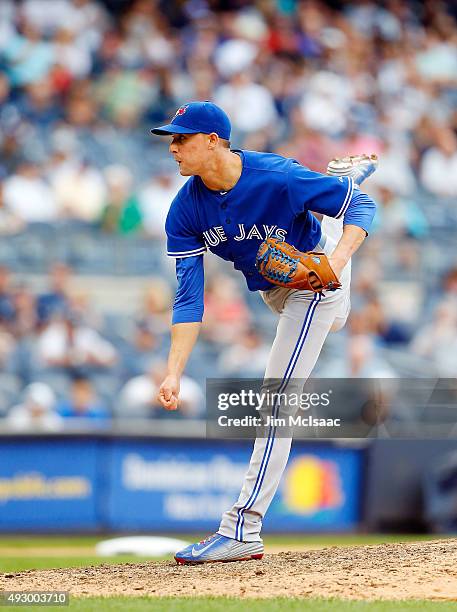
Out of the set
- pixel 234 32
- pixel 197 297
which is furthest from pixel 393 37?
pixel 197 297

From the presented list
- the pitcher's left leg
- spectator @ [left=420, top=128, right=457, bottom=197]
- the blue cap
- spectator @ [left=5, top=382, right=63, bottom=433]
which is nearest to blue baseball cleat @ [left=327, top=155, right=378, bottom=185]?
the pitcher's left leg

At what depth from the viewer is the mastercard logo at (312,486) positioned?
9.95 meters

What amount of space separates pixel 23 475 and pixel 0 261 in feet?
8.31

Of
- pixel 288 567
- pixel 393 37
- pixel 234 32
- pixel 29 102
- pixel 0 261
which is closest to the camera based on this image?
pixel 288 567

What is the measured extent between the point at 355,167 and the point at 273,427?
1393 mm

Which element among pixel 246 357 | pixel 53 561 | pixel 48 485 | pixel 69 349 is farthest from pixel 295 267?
pixel 69 349

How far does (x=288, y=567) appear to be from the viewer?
17.4ft

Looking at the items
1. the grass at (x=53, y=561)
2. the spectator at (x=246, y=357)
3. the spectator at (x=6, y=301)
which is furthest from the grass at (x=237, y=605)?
the spectator at (x=6, y=301)

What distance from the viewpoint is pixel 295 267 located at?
4984 mm

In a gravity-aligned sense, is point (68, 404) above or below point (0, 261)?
below

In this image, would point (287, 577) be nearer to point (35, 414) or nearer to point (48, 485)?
point (48, 485)

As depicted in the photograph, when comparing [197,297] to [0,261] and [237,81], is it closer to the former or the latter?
[0,261]

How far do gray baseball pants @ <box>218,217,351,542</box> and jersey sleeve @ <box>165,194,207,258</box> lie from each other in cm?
45

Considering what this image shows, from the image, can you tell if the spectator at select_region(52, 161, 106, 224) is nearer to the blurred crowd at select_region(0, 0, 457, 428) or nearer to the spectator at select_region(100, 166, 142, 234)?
the blurred crowd at select_region(0, 0, 457, 428)
